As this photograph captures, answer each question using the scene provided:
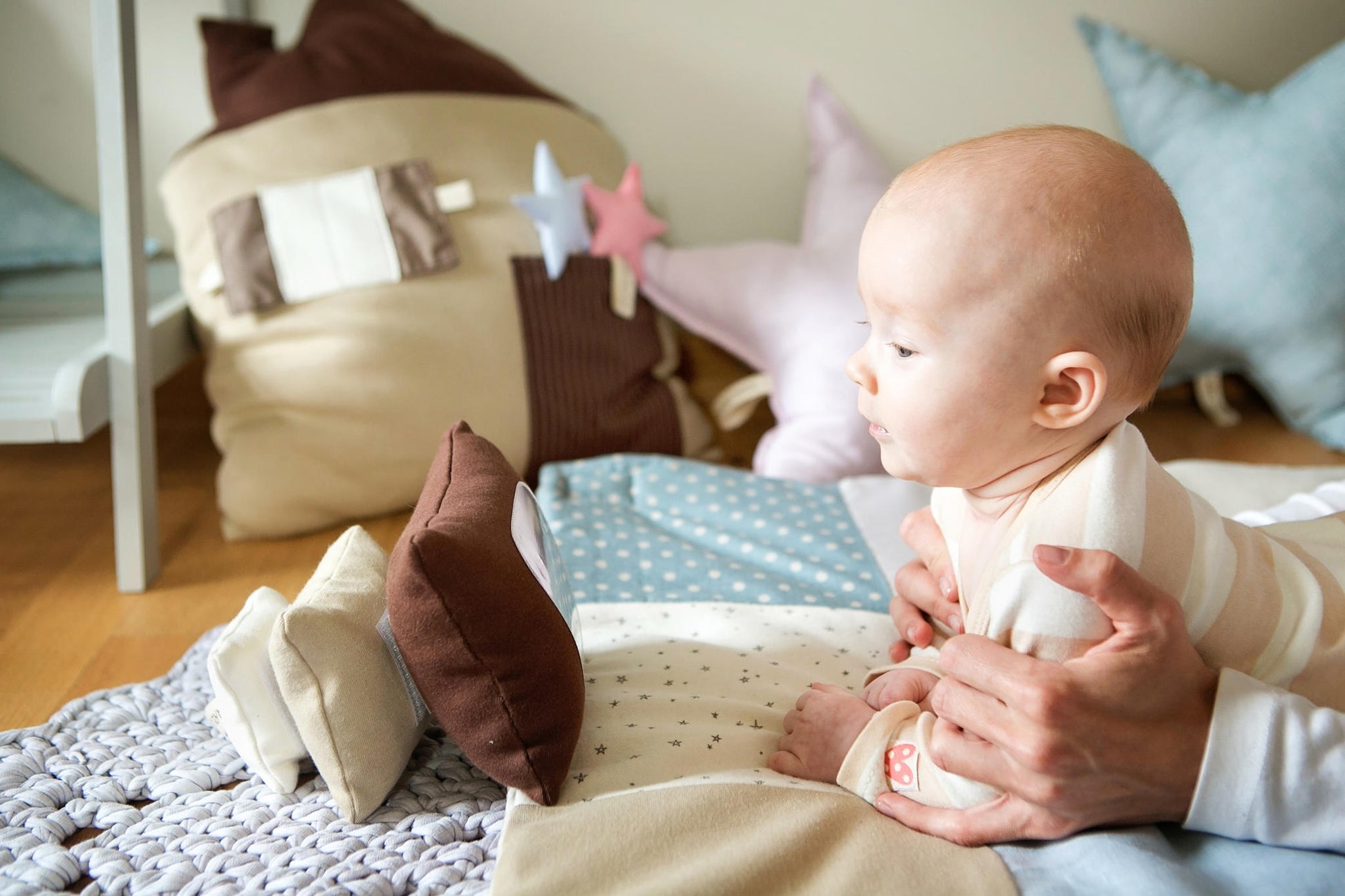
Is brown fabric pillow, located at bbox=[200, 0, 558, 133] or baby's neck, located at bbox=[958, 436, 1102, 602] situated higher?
brown fabric pillow, located at bbox=[200, 0, 558, 133]

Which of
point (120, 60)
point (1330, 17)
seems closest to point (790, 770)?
point (120, 60)

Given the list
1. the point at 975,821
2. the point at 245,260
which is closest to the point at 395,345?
the point at 245,260

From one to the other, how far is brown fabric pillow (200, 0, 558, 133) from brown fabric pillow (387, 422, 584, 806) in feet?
3.01

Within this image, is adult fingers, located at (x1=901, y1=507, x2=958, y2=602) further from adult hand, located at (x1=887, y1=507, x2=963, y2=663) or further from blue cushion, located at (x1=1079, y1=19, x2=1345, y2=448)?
blue cushion, located at (x1=1079, y1=19, x2=1345, y2=448)

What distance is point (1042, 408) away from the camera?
67 centimetres

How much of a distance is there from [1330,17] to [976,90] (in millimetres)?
603

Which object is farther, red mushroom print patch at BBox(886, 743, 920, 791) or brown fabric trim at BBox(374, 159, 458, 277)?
brown fabric trim at BBox(374, 159, 458, 277)

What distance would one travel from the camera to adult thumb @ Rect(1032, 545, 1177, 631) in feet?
1.94

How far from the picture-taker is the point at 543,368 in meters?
1.40

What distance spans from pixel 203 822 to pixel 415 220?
32.9 inches

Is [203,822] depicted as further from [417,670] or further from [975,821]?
[975,821]

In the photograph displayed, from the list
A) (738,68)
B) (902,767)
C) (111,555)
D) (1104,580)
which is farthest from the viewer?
(738,68)

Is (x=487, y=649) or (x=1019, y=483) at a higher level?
(x=1019, y=483)

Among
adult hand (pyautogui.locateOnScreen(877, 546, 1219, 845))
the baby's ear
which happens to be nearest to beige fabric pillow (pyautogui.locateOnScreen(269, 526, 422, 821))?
adult hand (pyautogui.locateOnScreen(877, 546, 1219, 845))
